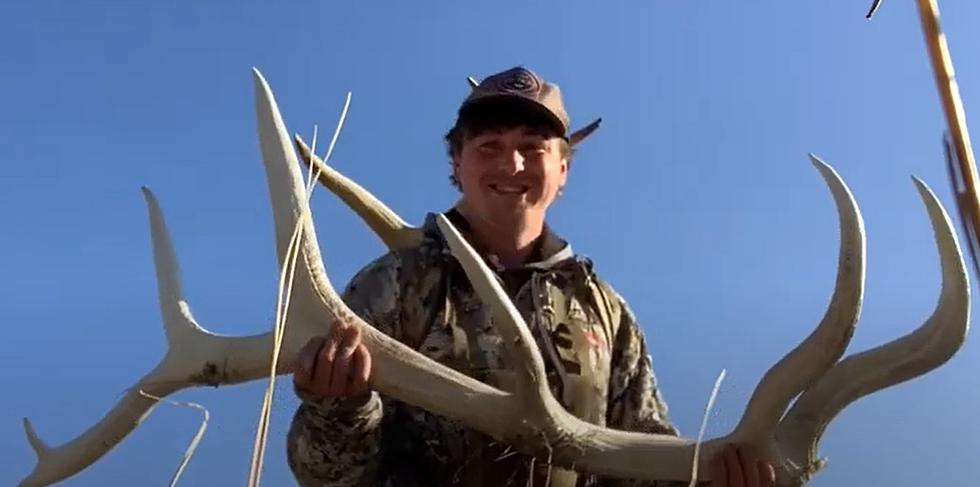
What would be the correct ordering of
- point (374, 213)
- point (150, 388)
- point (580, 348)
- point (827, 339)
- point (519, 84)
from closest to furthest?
point (827, 339), point (150, 388), point (580, 348), point (519, 84), point (374, 213)

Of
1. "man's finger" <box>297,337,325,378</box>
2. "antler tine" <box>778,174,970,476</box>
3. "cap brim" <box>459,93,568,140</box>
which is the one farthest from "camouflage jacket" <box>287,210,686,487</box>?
"antler tine" <box>778,174,970,476</box>

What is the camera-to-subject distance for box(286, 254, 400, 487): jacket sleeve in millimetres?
3160

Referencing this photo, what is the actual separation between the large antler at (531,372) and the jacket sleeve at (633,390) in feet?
1.32

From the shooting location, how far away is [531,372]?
10.3ft

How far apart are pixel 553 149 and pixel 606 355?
0.70 meters

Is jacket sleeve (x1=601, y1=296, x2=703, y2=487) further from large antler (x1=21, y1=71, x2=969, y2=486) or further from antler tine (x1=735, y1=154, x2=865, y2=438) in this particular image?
antler tine (x1=735, y1=154, x2=865, y2=438)

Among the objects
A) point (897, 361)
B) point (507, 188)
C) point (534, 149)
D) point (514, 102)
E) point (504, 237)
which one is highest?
point (514, 102)

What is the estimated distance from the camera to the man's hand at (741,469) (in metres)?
3.13

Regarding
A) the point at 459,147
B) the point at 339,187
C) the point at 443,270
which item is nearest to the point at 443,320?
the point at 443,270

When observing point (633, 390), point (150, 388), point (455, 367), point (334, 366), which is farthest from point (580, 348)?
point (150, 388)

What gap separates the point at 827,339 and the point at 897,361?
20cm

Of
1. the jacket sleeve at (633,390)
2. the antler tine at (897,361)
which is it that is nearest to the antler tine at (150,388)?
the jacket sleeve at (633,390)

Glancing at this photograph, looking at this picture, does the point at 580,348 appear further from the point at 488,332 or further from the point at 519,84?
the point at 519,84

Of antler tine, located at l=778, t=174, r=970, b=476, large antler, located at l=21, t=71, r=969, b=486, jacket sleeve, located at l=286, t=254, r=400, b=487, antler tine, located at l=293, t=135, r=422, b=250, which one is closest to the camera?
antler tine, located at l=778, t=174, r=970, b=476
